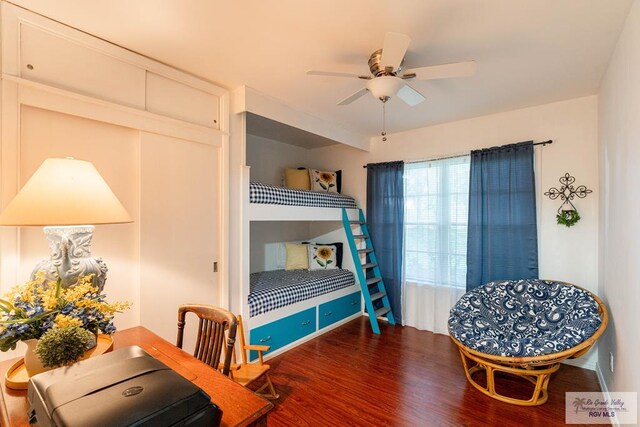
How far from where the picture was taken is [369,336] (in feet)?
11.4

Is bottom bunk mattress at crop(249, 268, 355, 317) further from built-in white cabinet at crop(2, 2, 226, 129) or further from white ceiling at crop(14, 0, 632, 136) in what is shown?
white ceiling at crop(14, 0, 632, 136)

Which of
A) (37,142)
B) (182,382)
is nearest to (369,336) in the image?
(182,382)

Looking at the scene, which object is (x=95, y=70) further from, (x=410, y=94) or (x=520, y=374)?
(x=520, y=374)

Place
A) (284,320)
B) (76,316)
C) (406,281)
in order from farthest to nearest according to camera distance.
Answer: (406,281)
(284,320)
(76,316)

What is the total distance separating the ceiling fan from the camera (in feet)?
5.24

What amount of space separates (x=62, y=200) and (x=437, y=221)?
10.9ft

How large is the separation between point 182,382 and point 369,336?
2873 mm

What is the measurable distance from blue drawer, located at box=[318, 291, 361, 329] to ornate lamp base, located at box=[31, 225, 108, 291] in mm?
2455

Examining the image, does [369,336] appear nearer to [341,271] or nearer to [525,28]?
[341,271]

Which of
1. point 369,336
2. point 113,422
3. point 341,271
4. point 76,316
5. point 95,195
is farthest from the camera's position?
point 341,271

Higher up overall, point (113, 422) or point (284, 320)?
point (113, 422)

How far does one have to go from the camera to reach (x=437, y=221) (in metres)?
3.53

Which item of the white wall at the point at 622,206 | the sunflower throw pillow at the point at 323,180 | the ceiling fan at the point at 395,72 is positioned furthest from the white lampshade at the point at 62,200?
the sunflower throw pillow at the point at 323,180

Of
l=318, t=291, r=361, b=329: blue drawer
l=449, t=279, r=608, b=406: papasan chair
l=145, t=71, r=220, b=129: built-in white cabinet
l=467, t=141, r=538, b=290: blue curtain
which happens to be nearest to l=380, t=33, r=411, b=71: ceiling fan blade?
l=145, t=71, r=220, b=129: built-in white cabinet
